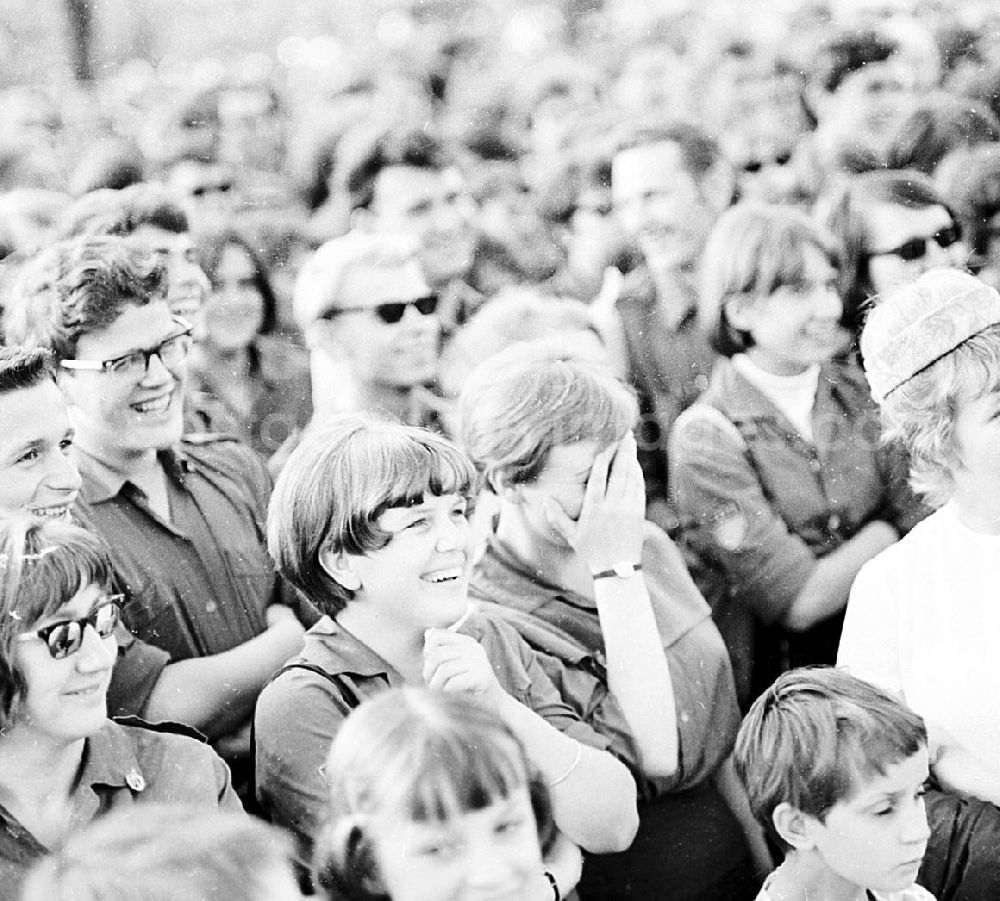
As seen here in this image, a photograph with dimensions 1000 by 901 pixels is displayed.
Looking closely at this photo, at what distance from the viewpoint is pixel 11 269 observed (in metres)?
2.21

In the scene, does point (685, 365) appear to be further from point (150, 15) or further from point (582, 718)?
point (150, 15)

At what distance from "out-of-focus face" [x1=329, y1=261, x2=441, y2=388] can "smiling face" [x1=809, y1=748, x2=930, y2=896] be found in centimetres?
91

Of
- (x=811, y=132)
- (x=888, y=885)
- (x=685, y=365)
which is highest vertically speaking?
(x=811, y=132)

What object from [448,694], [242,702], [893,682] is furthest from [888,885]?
[242,702]

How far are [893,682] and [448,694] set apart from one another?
84cm

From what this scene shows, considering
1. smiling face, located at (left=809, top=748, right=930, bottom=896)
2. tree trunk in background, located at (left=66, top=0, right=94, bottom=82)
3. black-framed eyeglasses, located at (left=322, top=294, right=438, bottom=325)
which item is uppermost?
tree trunk in background, located at (left=66, top=0, right=94, bottom=82)

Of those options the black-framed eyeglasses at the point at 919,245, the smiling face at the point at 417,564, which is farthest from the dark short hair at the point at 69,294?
the black-framed eyeglasses at the point at 919,245

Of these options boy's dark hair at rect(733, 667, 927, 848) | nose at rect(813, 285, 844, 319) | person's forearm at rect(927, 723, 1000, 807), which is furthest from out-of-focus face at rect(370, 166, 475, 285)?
person's forearm at rect(927, 723, 1000, 807)

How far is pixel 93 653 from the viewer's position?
2.15 metres

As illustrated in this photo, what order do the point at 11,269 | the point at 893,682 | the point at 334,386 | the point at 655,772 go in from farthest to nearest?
the point at 893,682
the point at 655,772
the point at 334,386
the point at 11,269

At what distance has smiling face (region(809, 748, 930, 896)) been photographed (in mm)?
2504

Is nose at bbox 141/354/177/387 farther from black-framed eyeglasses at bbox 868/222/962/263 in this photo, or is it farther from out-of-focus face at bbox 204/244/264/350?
black-framed eyeglasses at bbox 868/222/962/263

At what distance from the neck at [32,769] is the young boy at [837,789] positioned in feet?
3.44

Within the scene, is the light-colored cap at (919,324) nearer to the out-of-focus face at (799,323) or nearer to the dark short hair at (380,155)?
the out-of-focus face at (799,323)
